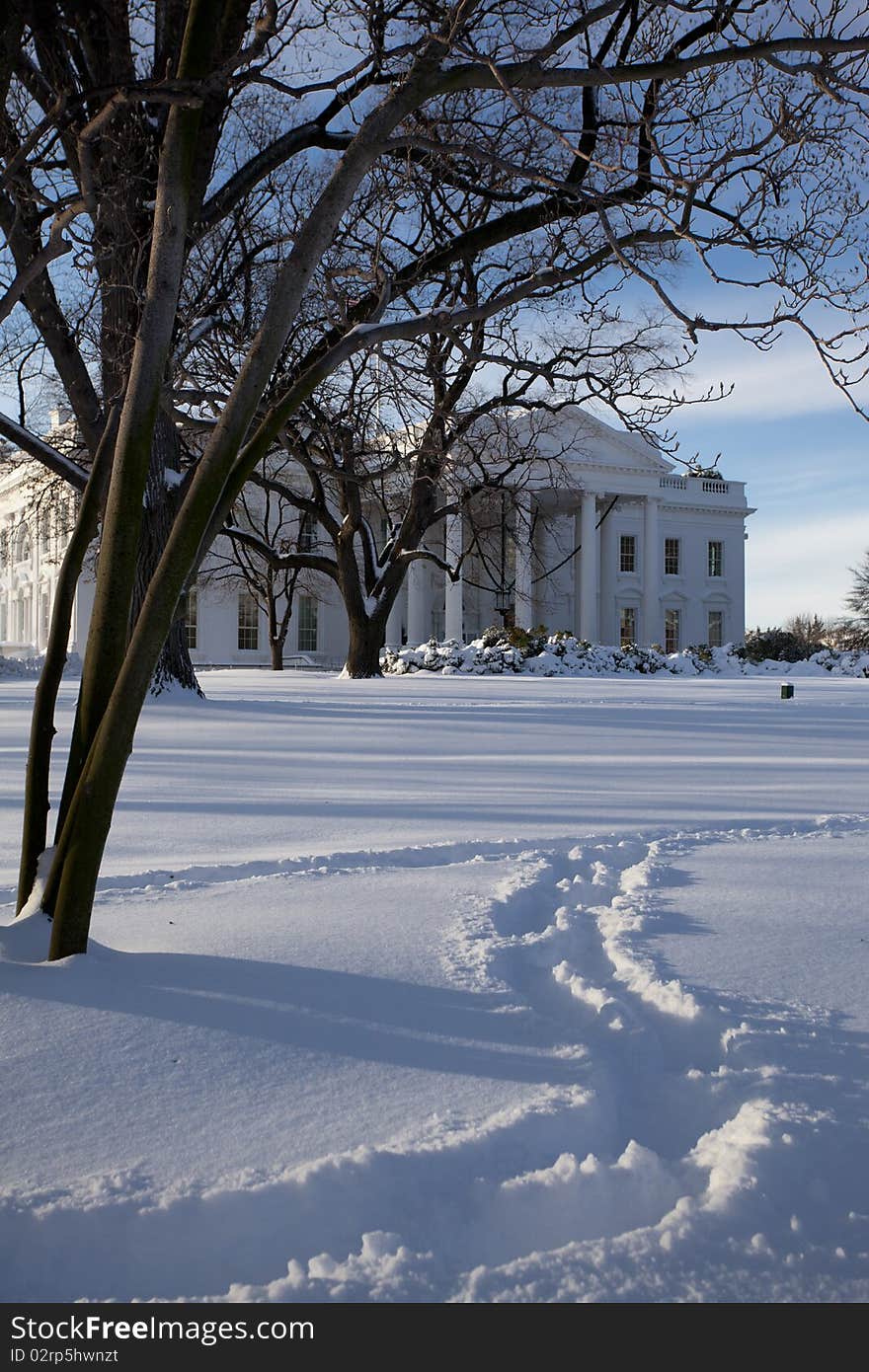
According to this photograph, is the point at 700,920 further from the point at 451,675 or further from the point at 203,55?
the point at 451,675

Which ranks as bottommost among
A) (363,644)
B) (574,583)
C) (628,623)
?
(363,644)

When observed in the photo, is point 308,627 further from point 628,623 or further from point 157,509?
point 157,509

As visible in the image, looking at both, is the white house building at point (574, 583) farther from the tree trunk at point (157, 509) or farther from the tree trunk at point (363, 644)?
the tree trunk at point (157, 509)

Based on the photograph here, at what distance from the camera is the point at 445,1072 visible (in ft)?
7.88

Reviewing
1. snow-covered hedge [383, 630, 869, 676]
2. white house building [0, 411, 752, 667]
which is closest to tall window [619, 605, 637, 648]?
white house building [0, 411, 752, 667]

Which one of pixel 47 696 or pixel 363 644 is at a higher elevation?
pixel 363 644

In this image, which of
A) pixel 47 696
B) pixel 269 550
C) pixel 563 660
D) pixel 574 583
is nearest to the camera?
pixel 47 696

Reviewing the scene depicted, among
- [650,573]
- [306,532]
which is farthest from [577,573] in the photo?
[306,532]

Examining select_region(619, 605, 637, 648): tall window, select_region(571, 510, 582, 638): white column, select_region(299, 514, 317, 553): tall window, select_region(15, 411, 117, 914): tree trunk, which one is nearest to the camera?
select_region(15, 411, 117, 914): tree trunk

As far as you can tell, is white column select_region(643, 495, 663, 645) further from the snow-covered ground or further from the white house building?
the snow-covered ground

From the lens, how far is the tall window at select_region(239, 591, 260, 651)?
47.3 meters

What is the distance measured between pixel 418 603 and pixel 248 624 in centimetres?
780

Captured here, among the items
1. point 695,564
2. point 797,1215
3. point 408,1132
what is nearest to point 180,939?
point 408,1132

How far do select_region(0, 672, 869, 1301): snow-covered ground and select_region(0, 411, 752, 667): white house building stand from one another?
3665 cm
